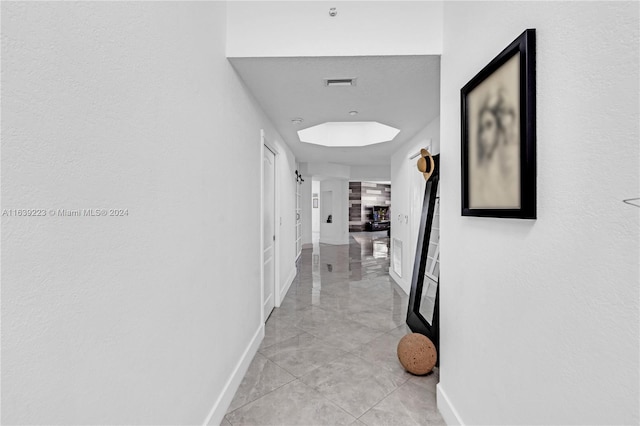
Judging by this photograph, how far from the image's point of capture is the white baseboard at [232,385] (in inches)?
68.8

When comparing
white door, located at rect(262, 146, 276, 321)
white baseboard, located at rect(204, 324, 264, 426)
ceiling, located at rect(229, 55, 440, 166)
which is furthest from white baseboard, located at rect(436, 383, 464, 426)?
ceiling, located at rect(229, 55, 440, 166)

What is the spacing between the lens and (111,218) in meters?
0.96

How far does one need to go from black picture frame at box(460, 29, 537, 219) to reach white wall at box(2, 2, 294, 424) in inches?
52.5

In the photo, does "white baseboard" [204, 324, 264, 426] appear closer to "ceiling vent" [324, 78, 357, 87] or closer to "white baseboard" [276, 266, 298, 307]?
"white baseboard" [276, 266, 298, 307]

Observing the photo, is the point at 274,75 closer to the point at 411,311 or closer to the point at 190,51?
the point at 190,51

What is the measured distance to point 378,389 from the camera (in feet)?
7.14

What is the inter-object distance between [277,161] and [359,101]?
1526mm

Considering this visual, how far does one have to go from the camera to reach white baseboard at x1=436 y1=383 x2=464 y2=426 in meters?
1.71

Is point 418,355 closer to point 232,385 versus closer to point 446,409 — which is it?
point 446,409

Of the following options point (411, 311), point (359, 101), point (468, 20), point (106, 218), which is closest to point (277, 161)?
point (359, 101)

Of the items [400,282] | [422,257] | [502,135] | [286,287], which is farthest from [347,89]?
[400,282]

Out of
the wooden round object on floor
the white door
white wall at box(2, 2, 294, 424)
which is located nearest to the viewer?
white wall at box(2, 2, 294, 424)

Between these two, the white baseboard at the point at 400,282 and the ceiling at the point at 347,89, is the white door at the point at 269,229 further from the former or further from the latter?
the white baseboard at the point at 400,282

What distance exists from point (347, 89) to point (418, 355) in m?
2.12
